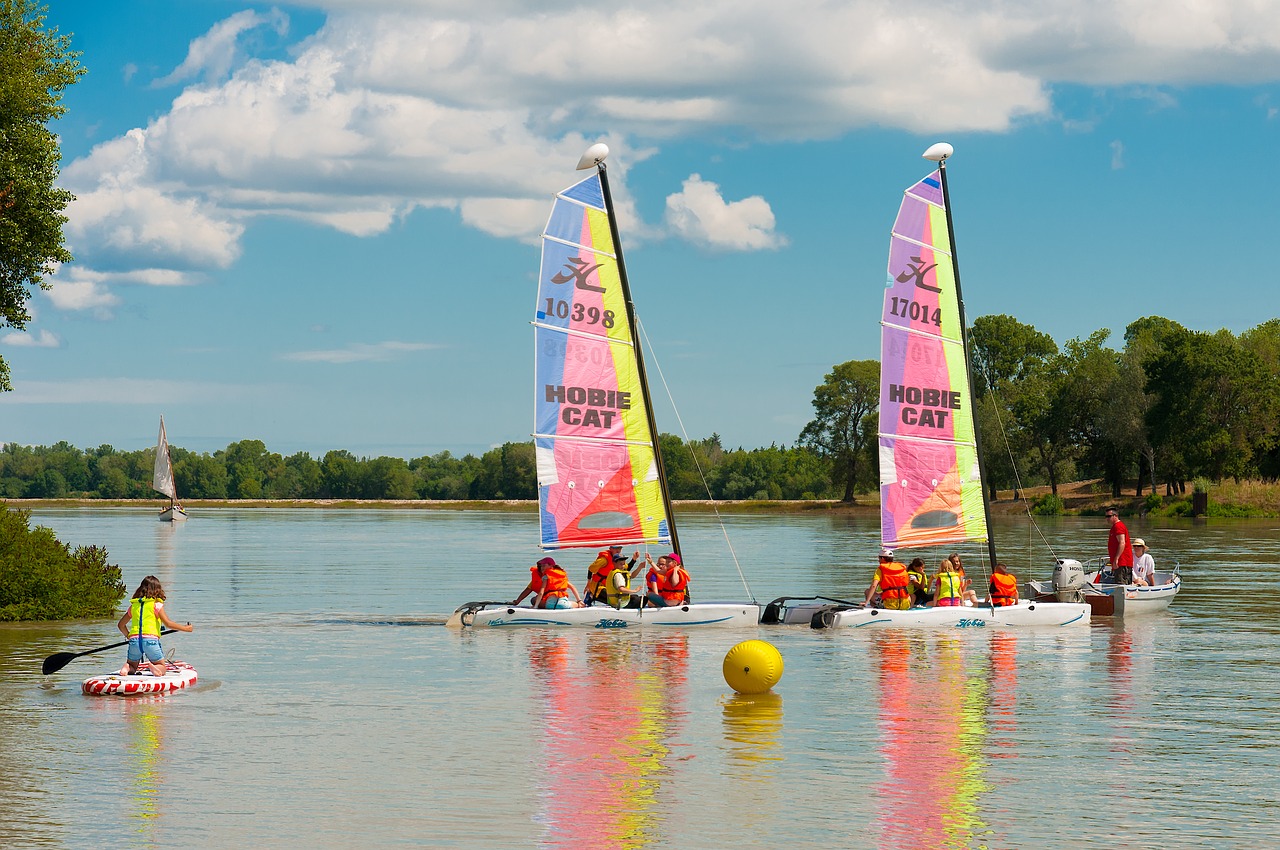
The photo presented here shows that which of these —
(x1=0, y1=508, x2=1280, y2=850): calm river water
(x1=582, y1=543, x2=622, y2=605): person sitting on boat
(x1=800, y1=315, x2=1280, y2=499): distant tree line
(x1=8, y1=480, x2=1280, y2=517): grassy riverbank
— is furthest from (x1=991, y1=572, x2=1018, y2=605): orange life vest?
(x1=800, y1=315, x2=1280, y2=499): distant tree line

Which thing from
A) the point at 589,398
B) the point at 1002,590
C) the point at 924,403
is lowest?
the point at 1002,590

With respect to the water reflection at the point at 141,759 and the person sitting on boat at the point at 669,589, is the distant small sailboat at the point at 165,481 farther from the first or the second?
the water reflection at the point at 141,759

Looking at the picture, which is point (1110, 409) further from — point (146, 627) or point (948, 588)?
point (146, 627)

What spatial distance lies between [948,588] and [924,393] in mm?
5001

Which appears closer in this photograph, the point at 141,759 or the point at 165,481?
the point at 141,759

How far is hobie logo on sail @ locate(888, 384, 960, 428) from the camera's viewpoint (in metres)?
34.6

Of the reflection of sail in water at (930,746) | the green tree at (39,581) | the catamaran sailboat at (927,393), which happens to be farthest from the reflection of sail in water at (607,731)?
the green tree at (39,581)

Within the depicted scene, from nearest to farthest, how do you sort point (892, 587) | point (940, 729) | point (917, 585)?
point (940, 729)
point (892, 587)
point (917, 585)

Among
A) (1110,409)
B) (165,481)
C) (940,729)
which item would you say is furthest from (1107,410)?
(940,729)

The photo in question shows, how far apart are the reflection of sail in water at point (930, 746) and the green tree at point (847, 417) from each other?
365 ft

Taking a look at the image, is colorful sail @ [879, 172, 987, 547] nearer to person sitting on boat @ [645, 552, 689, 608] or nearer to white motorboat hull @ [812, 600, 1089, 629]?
white motorboat hull @ [812, 600, 1089, 629]

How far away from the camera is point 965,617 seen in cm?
3200

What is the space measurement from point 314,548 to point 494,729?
6017 cm

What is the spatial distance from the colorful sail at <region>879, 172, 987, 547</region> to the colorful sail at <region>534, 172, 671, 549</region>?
18.9ft
